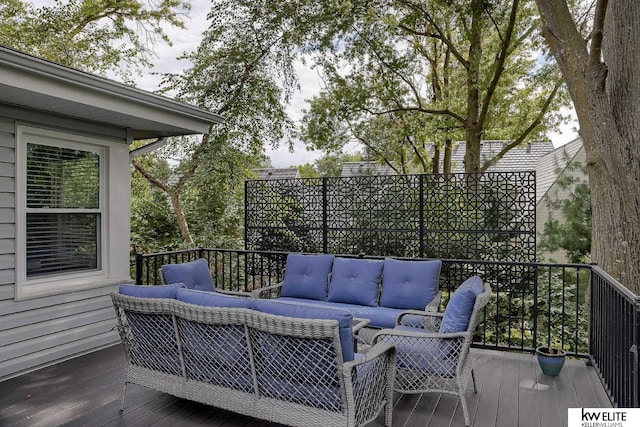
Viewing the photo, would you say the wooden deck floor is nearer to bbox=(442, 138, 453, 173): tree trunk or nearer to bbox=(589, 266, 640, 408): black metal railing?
bbox=(589, 266, 640, 408): black metal railing

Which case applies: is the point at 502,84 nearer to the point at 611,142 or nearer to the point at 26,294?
the point at 611,142

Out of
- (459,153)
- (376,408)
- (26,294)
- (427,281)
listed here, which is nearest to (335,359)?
(376,408)

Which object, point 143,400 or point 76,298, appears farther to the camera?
point 76,298

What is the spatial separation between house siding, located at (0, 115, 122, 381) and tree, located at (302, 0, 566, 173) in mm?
6988

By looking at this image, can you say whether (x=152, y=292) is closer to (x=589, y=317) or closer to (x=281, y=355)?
(x=281, y=355)

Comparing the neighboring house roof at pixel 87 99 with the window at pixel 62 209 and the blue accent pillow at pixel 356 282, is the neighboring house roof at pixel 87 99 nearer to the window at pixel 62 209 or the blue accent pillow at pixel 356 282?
the window at pixel 62 209

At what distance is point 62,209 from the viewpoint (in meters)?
4.26

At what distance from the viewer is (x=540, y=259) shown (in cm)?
754

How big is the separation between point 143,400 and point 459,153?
14306mm

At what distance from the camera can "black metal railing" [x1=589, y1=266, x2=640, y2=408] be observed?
250 cm

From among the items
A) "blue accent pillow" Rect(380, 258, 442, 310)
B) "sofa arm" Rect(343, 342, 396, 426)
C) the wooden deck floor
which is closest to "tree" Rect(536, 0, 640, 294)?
the wooden deck floor

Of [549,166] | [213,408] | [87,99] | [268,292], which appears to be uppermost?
[549,166]

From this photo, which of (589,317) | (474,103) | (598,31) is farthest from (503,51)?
(589,317)

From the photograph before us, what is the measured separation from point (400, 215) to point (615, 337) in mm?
3117
